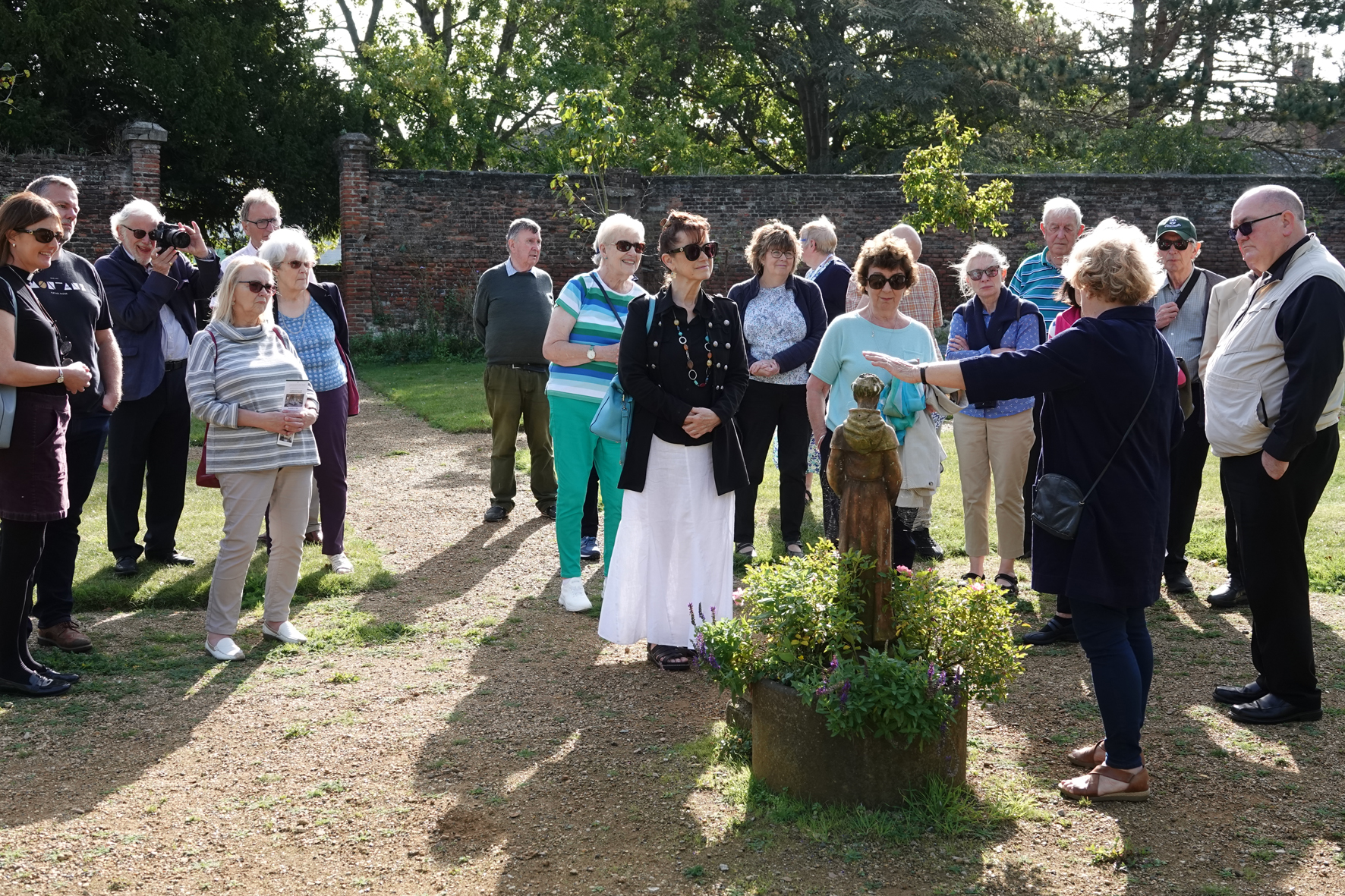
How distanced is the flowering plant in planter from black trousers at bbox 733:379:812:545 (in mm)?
3069

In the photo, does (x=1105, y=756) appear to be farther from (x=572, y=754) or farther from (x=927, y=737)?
(x=572, y=754)

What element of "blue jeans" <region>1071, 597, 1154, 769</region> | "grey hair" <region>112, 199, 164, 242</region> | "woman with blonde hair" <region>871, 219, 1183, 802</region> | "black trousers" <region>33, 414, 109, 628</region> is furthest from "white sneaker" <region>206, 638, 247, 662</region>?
"blue jeans" <region>1071, 597, 1154, 769</region>

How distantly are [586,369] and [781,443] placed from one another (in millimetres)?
1705

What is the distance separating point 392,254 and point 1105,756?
1803 centimetres

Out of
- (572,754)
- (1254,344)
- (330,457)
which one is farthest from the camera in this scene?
(330,457)

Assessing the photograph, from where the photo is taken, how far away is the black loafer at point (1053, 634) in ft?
18.4

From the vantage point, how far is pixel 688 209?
2059cm

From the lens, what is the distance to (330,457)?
6789mm

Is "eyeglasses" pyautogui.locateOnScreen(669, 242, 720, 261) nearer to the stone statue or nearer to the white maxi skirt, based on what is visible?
the white maxi skirt

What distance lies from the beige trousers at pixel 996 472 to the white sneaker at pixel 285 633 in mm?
3564

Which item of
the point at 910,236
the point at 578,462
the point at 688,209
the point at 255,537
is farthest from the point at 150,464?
the point at 688,209

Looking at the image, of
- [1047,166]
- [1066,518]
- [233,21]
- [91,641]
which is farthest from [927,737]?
[1047,166]

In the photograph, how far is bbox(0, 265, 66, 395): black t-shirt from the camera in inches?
187

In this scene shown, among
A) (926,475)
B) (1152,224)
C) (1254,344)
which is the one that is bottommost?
(926,475)
